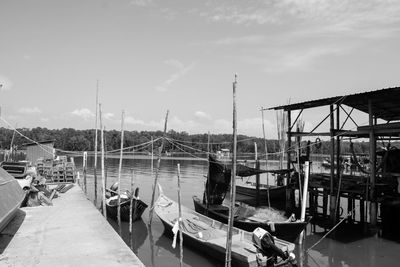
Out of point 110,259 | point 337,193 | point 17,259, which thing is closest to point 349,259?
point 337,193

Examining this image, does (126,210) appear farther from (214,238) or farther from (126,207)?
(214,238)

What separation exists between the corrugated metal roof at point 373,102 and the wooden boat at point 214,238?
7819 mm

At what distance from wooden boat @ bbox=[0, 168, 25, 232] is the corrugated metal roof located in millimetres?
13343

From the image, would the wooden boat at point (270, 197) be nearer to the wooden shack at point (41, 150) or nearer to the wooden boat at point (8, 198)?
the wooden boat at point (8, 198)

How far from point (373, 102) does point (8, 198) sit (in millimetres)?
15754

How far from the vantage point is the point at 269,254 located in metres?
7.43

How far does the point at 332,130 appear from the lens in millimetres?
16438

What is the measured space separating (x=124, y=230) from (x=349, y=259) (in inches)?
382

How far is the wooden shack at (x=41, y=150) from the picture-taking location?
29.6m

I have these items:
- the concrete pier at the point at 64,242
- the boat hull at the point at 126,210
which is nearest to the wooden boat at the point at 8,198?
the concrete pier at the point at 64,242

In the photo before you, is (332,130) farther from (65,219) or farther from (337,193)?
(65,219)

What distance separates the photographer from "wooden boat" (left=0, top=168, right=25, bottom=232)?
26.9 ft

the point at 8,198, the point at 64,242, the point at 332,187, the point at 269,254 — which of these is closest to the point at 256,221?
the point at 332,187

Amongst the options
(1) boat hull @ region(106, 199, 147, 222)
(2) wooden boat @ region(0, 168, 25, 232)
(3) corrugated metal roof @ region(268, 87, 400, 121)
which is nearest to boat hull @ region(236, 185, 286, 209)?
(3) corrugated metal roof @ region(268, 87, 400, 121)
